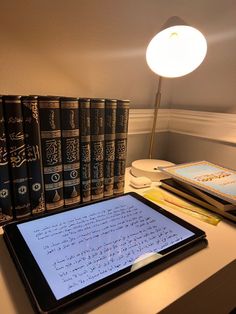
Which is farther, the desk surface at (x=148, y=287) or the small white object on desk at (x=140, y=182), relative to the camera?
the small white object on desk at (x=140, y=182)

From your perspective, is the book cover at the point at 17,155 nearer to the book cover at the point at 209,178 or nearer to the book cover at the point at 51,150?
the book cover at the point at 51,150

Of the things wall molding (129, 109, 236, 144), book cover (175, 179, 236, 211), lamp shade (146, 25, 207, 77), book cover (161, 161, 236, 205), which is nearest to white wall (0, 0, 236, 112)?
wall molding (129, 109, 236, 144)

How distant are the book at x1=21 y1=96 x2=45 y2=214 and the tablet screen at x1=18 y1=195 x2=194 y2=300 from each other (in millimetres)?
67

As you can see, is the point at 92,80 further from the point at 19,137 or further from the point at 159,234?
the point at 159,234

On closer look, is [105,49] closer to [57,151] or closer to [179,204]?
[57,151]

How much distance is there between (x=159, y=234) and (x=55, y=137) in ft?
1.03

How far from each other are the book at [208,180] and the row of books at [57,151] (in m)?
0.19

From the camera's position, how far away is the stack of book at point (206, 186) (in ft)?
1.79

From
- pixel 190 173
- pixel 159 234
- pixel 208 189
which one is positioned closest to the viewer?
pixel 159 234

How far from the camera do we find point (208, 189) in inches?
22.5

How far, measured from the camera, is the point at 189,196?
2.03ft

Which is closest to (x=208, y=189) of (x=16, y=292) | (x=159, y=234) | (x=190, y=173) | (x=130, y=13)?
(x=190, y=173)

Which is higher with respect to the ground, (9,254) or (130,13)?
(130,13)

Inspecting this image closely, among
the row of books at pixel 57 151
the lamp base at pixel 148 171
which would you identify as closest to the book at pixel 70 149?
the row of books at pixel 57 151
